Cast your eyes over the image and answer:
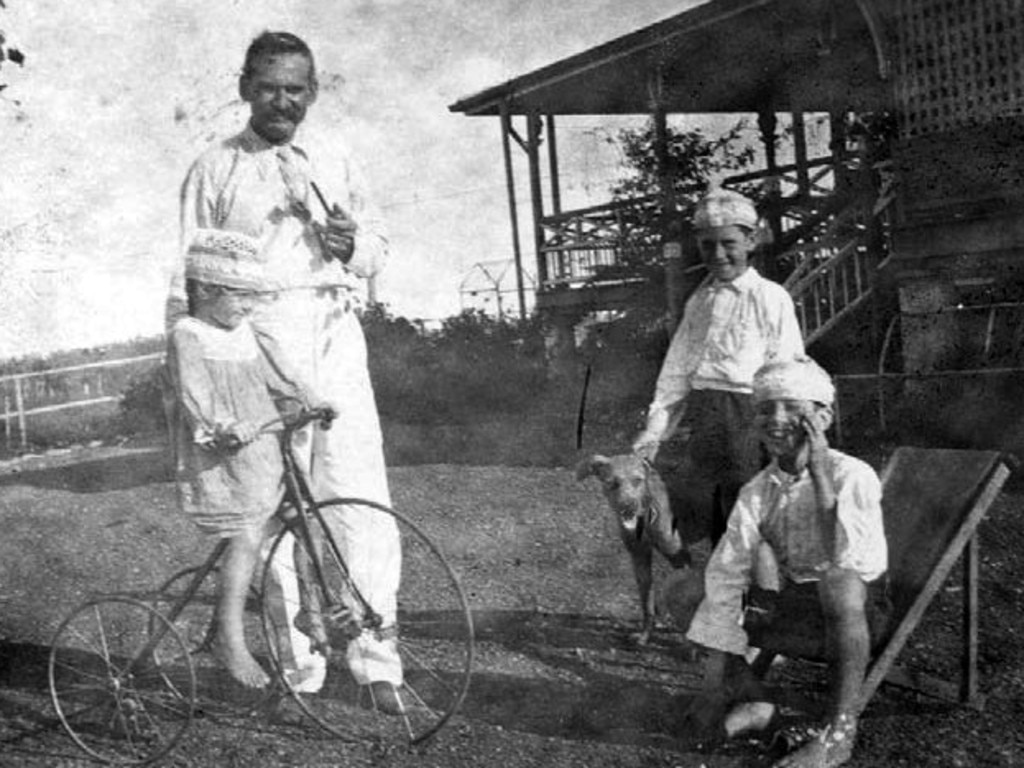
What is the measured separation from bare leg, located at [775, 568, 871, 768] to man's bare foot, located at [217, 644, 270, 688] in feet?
5.38

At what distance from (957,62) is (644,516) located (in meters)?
5.89

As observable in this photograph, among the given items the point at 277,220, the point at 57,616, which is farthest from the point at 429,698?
the point at 57,616

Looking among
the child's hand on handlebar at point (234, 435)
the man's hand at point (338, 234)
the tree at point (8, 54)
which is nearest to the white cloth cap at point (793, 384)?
the man's hand at point (338, 234)

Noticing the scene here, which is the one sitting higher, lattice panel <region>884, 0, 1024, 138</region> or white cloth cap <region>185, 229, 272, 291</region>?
lattice panel <region>884, 0, 1024, 138</region>

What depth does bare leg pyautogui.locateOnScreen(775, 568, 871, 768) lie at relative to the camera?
3104 millimetres

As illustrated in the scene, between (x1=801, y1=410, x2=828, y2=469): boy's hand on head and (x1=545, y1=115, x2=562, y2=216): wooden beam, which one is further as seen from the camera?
(x1=545, y1=115, x2=562, y2=216): wooden beam

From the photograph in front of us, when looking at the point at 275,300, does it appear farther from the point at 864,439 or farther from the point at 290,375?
the point at 864,439

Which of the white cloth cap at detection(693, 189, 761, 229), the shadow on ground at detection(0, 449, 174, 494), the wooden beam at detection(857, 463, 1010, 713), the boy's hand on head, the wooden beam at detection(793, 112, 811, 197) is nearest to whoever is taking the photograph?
the wooden beam at detection(857, 463, 1010, 713)

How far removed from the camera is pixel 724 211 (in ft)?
→ 12.8

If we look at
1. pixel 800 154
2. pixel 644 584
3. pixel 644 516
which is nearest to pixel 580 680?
pixel 644 584

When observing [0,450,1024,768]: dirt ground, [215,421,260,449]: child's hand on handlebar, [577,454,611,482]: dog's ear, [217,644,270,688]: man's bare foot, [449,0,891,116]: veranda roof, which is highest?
[449,0,891,116]: veranda roof

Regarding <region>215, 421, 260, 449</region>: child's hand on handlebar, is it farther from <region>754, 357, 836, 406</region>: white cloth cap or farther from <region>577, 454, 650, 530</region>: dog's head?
<region>754, 357, 836, 406</region>: white cloth cap

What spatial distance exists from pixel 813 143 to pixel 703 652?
12.8 meters

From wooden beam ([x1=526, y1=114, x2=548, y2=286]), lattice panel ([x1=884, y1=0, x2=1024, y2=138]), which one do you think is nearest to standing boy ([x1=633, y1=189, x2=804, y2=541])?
lattice panel ([x1=884, y1=0, x2=1024, y2=138])
